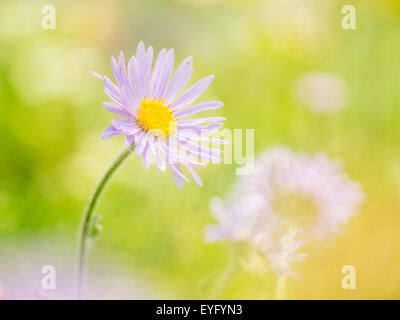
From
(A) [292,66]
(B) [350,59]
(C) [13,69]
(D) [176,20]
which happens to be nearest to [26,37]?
(C) [13,69]

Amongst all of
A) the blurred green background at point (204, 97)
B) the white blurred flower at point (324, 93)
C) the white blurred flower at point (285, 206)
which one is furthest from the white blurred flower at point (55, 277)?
the white blurred flower at point (324, 93)

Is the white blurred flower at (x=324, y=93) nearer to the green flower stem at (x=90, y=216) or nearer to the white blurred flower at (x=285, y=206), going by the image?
the white blurred flower at (x=285, y=206)

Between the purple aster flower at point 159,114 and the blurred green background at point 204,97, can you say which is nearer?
the purple aster flower at point 159,114

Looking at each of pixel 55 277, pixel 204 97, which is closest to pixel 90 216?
pixel 55 277

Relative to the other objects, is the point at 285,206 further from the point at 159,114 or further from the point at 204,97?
the point at 204,97

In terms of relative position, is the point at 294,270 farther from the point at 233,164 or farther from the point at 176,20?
the point at 176,20

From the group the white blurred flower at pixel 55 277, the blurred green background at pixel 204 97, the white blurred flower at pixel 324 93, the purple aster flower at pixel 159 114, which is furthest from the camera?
the white blurred flower at pixel 324 93

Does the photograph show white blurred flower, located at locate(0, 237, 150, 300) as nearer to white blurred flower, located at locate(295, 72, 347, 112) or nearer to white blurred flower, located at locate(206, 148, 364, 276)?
white blurred flower, located at locate(206, 148, 364, 276)

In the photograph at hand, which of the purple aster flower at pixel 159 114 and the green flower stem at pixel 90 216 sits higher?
the purple aster flower at pixel 159 114
